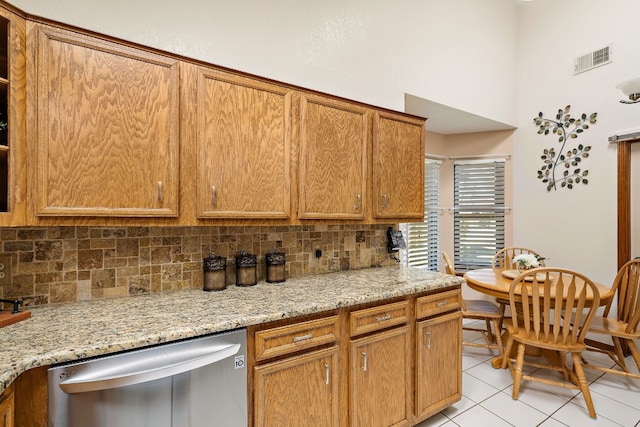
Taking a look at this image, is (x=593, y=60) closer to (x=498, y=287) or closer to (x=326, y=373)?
(x=498, y=287)

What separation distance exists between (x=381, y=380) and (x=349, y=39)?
2.44 metres

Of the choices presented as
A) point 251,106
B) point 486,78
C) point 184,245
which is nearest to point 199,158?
point 251,106

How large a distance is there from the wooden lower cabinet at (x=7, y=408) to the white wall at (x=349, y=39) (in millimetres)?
1615

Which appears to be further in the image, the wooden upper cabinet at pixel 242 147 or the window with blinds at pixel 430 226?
the window with blinds at pixel 430 226

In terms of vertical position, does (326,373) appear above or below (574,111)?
below

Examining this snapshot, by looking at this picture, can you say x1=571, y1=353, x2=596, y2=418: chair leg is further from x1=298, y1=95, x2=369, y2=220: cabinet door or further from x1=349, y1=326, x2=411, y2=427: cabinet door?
x1=298, y1=95, x2=369, y2=220: cabinet door

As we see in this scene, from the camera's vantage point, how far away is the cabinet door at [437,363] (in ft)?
6.40

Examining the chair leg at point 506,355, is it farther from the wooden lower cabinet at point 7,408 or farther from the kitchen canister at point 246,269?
the wooden lower cabinet at point 7,408

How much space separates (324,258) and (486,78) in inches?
112

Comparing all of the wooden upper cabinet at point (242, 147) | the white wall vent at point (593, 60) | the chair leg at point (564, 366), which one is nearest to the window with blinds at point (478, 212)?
the white wall vent at point (593, 60)

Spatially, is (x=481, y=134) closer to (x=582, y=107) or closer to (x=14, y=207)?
(x=582, y=107)

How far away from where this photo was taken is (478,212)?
409 cm

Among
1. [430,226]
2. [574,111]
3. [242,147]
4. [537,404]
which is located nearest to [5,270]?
[242,147]

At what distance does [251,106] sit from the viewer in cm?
176
